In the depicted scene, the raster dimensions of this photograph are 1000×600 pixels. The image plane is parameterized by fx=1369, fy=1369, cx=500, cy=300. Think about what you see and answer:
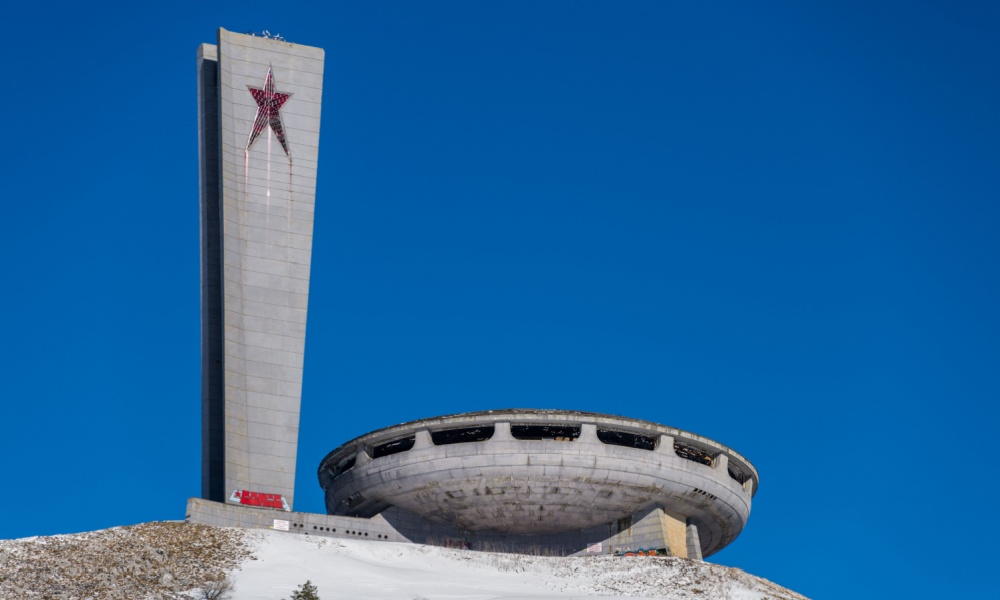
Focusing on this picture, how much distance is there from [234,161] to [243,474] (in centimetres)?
1607

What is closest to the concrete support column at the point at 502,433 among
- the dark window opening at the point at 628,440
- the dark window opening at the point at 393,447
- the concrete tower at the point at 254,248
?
the dark window opening at the point at 393,447

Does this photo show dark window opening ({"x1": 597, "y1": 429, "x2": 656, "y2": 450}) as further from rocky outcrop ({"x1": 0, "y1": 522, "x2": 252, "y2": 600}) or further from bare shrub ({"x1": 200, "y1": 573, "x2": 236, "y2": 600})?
bare shrub ({"x1": 200, "y1": 573, "x2": 236, "y2": 600})

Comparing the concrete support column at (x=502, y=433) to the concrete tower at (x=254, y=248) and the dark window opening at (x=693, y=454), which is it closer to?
the dark window opening at (x=693, y=454)

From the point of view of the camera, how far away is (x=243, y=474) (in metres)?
62.9

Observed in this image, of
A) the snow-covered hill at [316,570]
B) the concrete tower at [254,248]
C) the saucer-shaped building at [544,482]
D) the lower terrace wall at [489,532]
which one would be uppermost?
the concrete tower at [254,248]

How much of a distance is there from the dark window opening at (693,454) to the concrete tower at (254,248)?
714 inches

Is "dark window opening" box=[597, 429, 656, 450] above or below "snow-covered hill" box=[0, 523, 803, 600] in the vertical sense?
above

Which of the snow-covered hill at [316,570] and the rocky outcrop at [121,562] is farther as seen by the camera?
the snow-covered hill at [316,570]

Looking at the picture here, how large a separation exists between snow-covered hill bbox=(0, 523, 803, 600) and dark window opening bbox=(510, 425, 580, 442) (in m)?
11.4

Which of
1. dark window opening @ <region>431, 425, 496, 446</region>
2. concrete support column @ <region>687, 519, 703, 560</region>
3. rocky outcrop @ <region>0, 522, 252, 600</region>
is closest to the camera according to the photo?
rocky outcrop @ <region>0, 522, 252, 600</region>

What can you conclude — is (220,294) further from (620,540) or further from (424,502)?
(620,540)

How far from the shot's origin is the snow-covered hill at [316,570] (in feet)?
144

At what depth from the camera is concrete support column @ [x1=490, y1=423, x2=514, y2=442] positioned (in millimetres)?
61594

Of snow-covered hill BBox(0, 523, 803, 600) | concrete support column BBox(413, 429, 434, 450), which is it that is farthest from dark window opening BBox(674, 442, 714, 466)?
snow-covered hill BBox(0, 523, 803, 600)
